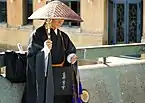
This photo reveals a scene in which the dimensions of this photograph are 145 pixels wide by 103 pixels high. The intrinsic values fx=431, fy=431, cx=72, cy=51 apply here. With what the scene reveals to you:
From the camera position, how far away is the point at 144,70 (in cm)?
605

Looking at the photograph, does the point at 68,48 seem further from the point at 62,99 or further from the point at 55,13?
the point at 62,99

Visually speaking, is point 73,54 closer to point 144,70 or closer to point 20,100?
point 20,100

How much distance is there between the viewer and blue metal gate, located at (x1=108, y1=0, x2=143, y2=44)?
1912 centimetres

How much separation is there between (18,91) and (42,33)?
734 mm

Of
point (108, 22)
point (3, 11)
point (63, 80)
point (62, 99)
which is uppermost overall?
point (3, 11)

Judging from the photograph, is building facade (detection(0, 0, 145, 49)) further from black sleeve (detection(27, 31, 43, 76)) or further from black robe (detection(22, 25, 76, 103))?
black sleeve (detection(27, 31, 43, 76))

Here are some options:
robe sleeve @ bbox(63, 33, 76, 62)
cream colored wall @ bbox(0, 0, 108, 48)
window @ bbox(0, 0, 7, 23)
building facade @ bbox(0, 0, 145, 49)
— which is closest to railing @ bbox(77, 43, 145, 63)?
robe sleeve @ bbox(63, 33, 76, 62)

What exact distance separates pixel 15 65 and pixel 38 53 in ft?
0.95

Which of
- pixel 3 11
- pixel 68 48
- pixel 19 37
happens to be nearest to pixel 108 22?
pixel 19 37

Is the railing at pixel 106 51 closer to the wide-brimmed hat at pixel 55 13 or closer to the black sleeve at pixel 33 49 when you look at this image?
the wide-brimmed hat at pixel 55 13

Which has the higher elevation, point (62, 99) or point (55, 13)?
point (55, 13)

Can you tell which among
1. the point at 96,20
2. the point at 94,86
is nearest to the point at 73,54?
the point at 94,86

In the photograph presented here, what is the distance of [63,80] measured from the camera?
4.28 meters

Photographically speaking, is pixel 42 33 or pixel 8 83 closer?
pixel 42 33
